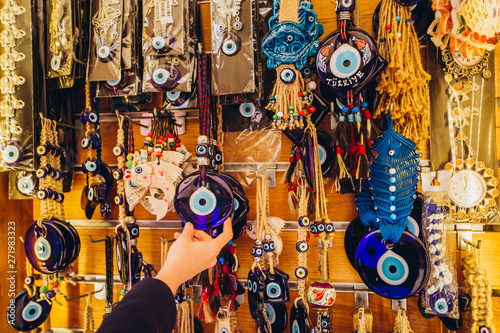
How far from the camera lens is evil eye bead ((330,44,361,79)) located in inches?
31.6

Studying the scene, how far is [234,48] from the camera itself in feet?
2.95

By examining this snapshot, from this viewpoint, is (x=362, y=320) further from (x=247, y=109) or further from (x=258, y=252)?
(x=247, y=109)

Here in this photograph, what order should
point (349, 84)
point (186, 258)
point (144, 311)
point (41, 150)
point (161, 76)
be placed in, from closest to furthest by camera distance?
point (144, 311) → point (186, 258) → point (349, 84) → point (161, 76) → point (41, 150)

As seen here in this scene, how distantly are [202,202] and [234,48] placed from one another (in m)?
0.46

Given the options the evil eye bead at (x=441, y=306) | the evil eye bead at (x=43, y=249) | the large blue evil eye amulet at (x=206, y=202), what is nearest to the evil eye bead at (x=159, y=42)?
the large blue evil eye amulet at (x=206, y=202)

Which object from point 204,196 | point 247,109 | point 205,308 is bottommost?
point 205,308

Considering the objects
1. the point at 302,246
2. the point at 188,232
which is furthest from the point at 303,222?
the point at 188,232

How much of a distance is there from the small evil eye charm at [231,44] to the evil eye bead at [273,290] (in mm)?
705

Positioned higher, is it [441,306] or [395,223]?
[395,223]

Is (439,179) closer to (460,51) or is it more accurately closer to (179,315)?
(460,51)

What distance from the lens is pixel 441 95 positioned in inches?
37.4

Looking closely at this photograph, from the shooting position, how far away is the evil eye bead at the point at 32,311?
3.45 feet

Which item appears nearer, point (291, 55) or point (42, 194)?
point (291, 55)

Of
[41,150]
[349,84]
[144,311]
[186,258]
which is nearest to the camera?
[144,311]
